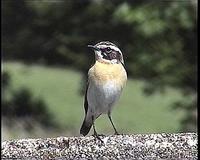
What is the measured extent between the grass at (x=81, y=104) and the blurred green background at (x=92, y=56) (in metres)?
0.03

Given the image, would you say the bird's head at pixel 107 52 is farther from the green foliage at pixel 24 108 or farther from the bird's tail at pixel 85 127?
the green foliage at pixel 24 108

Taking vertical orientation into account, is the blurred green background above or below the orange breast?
above

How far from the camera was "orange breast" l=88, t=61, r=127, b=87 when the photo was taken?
5273 mm

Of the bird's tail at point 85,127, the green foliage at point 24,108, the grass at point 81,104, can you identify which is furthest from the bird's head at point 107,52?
the green foliage at point 24,108

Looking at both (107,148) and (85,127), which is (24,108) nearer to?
(85,127)

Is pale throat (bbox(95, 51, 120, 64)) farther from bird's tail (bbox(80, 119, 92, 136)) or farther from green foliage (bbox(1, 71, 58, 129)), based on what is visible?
green foliage (bbox(1, 71, 58, 129))

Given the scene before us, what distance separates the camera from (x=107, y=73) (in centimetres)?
530

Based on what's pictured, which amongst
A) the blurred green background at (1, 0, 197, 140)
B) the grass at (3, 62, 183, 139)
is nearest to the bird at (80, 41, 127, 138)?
the blurred green background at (1, 0, 197, 140)

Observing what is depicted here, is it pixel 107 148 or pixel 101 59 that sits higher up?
pixel 101 59

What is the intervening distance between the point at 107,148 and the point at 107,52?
1.46 meters

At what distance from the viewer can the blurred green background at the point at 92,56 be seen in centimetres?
1008

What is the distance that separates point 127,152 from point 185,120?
7.14 m

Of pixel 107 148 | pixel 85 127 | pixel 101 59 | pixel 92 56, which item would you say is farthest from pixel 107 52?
pixel 92 56

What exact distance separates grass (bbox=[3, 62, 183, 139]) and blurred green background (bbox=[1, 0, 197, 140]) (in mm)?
29
